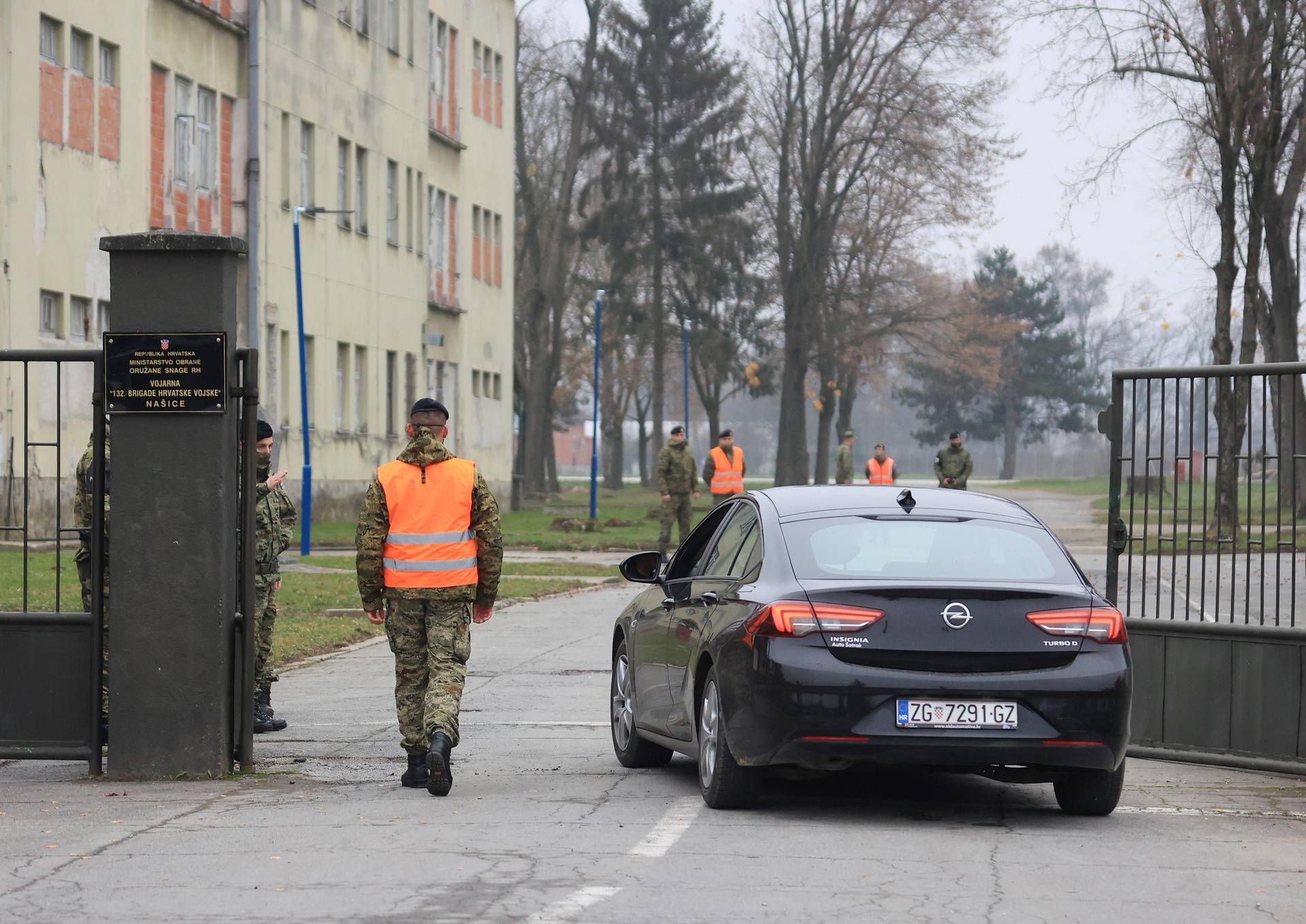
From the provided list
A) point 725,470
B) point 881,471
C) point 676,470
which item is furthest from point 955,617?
point 881,471

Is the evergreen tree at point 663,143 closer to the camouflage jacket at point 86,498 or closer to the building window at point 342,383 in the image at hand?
the building window at point 342,383

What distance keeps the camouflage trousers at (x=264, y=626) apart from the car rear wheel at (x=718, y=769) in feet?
12.4

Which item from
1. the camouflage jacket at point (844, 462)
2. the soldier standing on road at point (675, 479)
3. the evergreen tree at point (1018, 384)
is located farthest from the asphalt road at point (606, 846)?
the evergreen tree at point (1018, 384)

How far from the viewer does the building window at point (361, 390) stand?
1759 inches

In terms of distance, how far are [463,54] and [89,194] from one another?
2199 centimetres

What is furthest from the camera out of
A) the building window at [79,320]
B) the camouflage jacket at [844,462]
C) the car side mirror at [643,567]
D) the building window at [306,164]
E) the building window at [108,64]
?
the camouflage jacket at [844,462]

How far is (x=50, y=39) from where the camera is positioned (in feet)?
104

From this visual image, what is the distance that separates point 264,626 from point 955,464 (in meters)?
25.7

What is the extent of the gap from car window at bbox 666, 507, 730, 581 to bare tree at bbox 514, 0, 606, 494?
49.2 metres

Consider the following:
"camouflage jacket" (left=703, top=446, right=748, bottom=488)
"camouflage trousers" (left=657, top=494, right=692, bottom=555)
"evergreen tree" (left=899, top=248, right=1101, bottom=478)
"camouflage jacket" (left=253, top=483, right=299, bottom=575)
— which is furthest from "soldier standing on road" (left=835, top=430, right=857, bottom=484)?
"evergreen tree" (left=899, top=248, right=1101, bottom=478)

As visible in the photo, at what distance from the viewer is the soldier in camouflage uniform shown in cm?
1059

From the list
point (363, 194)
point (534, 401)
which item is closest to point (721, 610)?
point (363, 194)

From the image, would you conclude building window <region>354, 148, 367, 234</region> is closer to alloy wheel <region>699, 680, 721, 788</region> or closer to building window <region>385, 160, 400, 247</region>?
building window <region>385, 160, 400, 247</region>

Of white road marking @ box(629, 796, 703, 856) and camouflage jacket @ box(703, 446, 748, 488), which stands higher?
camouflage jacket @ box(703, 446, 748, 488)
